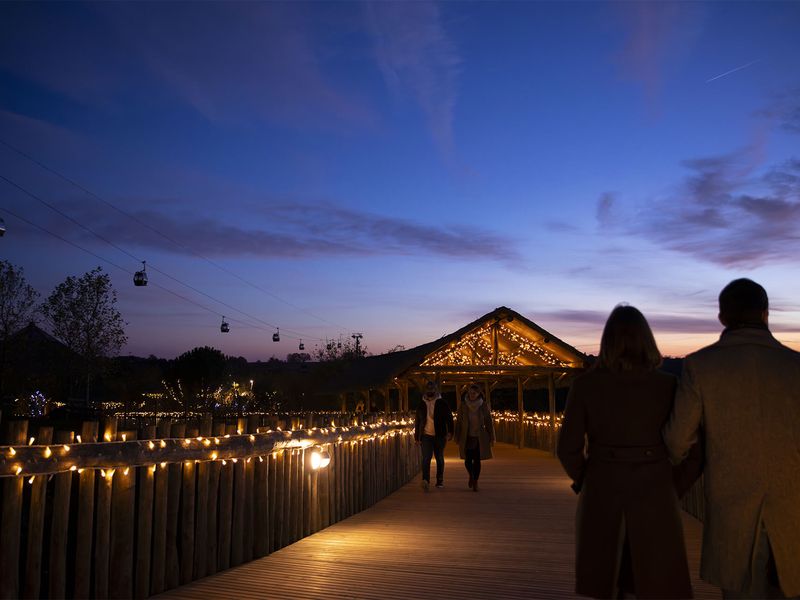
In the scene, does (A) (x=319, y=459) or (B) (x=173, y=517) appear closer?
(B) (x=173, y=517)

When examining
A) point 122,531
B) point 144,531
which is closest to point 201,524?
point 144,531

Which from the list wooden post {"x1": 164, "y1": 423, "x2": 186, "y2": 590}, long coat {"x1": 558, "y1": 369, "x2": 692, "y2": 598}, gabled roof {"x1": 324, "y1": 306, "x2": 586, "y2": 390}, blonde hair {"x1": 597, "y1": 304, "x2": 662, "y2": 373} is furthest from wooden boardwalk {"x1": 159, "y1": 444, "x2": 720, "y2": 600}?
gabled roof {"x1": 324, "y1": 306, "x2": 586, "y2": 390}

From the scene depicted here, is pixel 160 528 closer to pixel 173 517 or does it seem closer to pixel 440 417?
pixel 173 517

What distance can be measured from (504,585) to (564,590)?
41 centimetres

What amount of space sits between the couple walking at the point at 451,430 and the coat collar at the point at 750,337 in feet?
28.1

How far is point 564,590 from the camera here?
5.57m

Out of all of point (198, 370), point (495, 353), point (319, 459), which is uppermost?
point (198, 370)

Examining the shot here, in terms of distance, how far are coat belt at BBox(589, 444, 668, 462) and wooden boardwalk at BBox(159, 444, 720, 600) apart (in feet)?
6.80

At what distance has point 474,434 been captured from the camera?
12.6 m

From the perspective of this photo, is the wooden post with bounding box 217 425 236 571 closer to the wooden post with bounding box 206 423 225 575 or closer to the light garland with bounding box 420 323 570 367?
the wooden post with bounding box 206 423 225 575

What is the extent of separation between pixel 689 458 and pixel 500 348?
2045cm

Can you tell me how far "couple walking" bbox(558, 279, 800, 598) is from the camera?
136 inches

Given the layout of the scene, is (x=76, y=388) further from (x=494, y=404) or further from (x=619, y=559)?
(x=619, y=559)

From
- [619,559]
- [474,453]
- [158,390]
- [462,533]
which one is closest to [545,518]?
[462,533]
